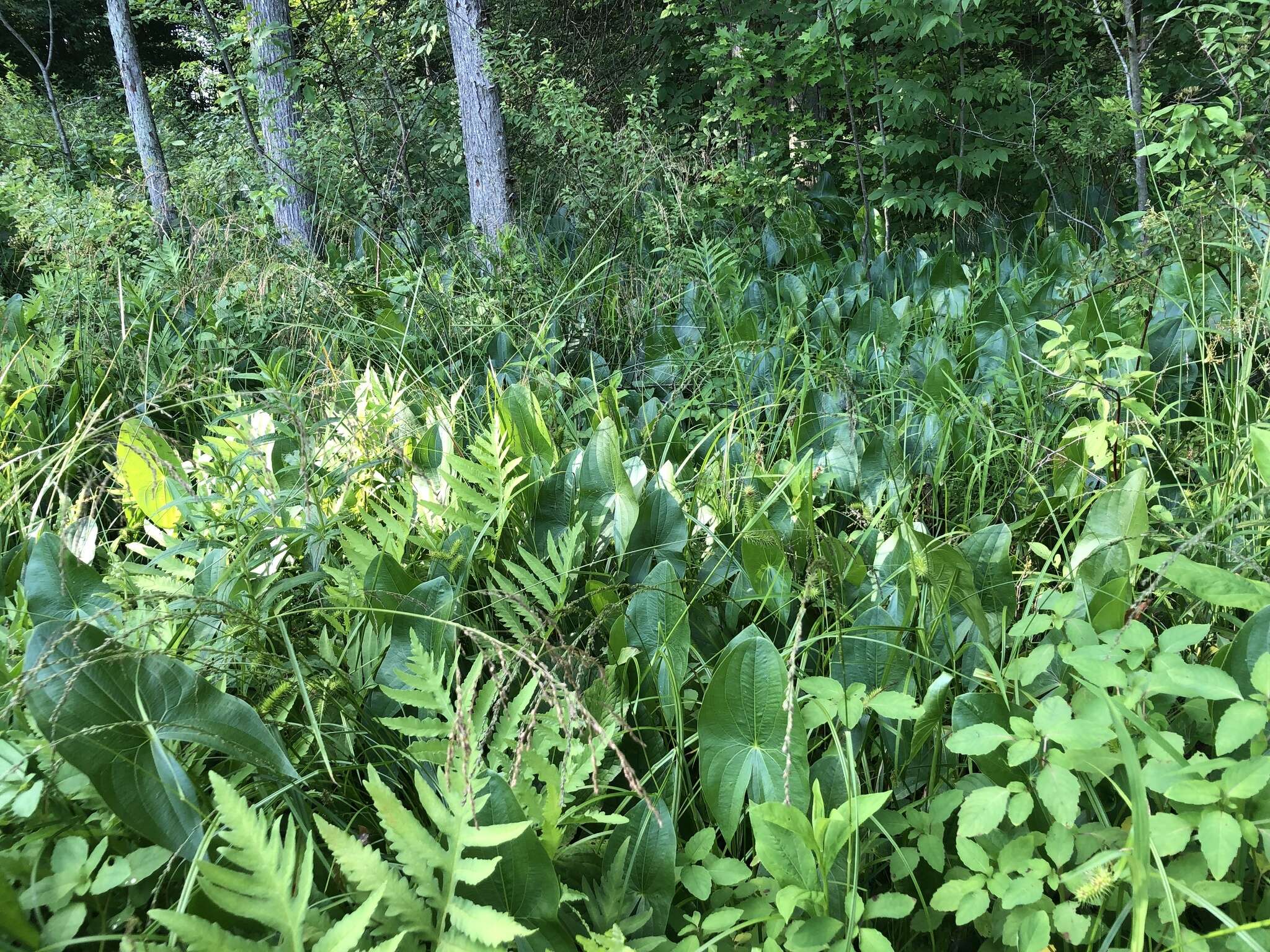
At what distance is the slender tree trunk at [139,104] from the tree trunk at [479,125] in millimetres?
1832

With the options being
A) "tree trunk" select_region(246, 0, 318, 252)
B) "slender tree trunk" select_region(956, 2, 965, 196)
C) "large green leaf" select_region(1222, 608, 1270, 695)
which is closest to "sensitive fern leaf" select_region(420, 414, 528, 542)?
"large green leaf" select_region(1222, 608, 1270, 695)

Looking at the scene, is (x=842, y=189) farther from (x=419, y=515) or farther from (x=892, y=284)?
(x=419, y=515)

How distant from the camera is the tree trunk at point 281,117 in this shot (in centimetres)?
439

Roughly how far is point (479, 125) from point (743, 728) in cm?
398

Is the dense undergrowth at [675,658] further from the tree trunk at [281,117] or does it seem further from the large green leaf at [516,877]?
the tree trunk at [281,117]

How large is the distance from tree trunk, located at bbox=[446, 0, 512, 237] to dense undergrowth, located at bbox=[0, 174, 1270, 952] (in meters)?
2.03

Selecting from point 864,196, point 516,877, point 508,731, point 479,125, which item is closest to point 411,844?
point 516,877

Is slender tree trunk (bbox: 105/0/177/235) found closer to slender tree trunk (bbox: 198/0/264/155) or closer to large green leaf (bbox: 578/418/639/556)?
slender tree trunk (bbox: 198/0/264/155)

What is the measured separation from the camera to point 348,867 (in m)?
0.89

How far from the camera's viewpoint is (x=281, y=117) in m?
4.88

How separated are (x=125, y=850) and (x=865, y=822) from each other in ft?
3.24

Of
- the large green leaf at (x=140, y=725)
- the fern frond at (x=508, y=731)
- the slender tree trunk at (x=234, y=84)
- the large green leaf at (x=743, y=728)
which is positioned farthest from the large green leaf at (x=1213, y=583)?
the slender tree trunk at (x=234, y=84)

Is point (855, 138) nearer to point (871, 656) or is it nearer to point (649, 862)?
point (871, 656)

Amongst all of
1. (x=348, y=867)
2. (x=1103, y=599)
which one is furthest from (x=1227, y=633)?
(x=348, y=867)
